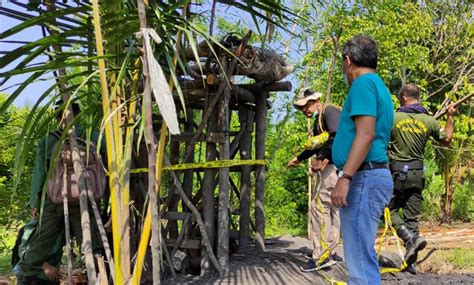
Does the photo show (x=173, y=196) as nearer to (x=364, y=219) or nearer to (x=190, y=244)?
(x=190, y=244)

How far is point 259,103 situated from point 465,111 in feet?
34.1

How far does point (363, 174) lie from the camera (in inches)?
129

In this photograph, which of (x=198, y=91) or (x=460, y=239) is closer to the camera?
(x=198, y=91)

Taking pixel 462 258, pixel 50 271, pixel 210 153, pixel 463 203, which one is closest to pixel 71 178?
pixel 50 271

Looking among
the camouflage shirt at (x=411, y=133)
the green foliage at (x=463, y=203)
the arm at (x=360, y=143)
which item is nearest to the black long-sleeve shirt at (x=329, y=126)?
the camouflage shirt at (x=411, y=133)

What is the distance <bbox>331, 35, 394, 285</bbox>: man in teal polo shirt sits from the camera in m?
3.18

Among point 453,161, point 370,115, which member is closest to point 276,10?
point 370,115

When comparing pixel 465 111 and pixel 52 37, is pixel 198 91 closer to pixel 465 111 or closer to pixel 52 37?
pixel 52 37

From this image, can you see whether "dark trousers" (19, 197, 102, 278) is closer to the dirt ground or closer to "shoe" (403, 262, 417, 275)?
the dirt ground

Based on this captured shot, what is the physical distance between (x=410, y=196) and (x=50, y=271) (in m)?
3.64

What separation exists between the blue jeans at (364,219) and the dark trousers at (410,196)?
2913 millimetres

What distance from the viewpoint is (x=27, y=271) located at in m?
5.14

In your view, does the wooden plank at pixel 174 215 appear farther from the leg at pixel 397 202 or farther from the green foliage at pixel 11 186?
the leg at pixel 397 202

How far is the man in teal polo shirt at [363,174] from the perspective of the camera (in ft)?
10.4
